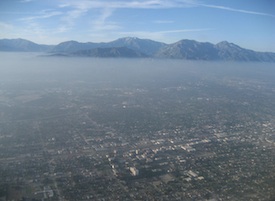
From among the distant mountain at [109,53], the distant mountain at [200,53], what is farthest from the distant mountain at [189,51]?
the distant mountain at [109,53]

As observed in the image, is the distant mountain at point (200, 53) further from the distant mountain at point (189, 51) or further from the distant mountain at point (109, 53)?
the distant mountain at point (109, 53)

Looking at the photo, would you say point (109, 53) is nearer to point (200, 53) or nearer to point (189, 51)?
point (189, 51)

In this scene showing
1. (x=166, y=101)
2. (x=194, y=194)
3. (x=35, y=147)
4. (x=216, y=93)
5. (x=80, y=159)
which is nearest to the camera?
(x=194, y=194)

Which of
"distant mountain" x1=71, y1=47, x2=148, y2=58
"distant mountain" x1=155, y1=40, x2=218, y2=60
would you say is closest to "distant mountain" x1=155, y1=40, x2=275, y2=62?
"distant mountain" x1=155, y1=40, x2=218, y2=60

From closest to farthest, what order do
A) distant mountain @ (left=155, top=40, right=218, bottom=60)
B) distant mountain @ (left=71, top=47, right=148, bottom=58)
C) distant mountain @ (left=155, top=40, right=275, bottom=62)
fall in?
distant mountain @ (left=71, top=47, right=148, bottom=58)
distant mountain @ (left=155, top=40, right=218, bottom=60)
distant mountain @ (left=155, top=40, right=275, bottom=62)

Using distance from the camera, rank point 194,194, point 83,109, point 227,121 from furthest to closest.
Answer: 1. point 83,109
2. point 227,121
3. point 194,194

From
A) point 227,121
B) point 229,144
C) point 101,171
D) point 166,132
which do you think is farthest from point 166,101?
point 101,171

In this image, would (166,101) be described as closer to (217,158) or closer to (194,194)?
(217,158)

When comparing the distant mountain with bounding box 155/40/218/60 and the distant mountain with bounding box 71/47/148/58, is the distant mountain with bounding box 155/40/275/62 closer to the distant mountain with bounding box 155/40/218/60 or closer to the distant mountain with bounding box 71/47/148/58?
the distant mountain with bounding box 155/40/218/60

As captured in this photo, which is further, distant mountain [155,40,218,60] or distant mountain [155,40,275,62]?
distant mountain [155,40,275,62]

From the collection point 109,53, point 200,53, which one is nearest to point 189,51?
point 200,53

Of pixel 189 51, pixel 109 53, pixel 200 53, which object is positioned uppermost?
pixel 189 51
